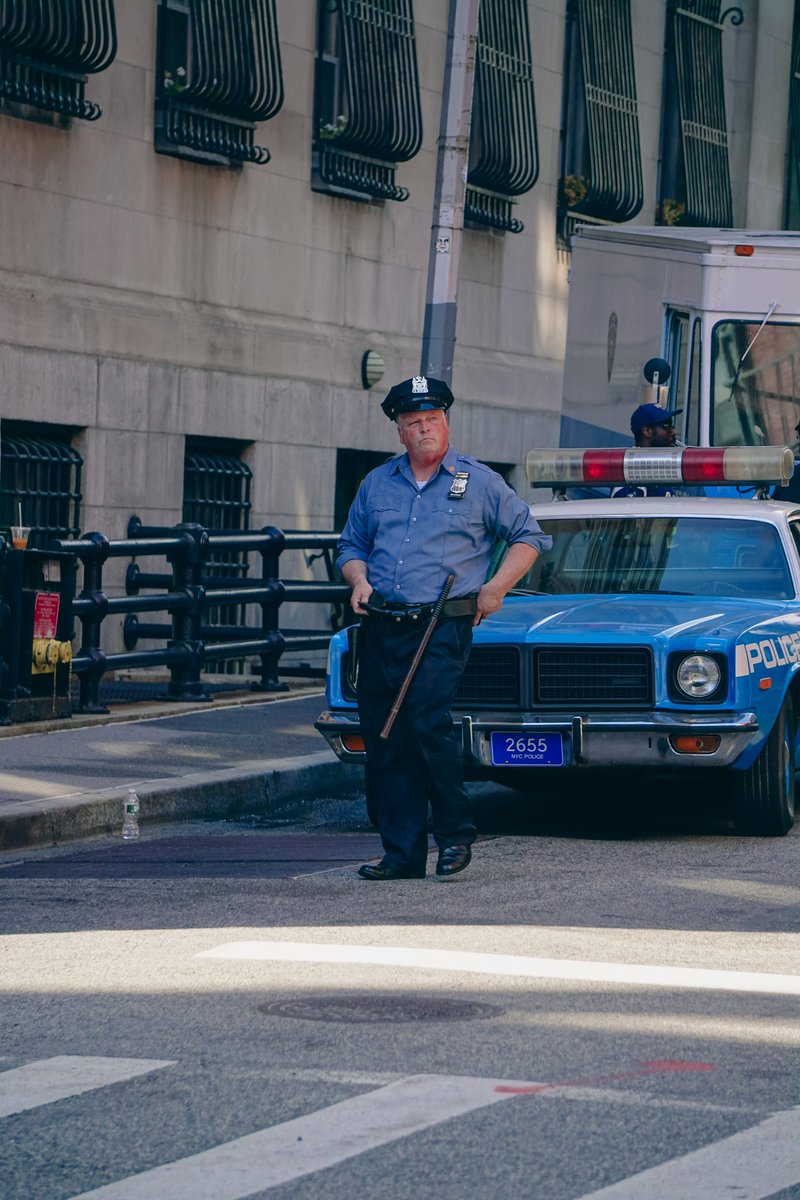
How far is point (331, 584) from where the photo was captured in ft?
57.0

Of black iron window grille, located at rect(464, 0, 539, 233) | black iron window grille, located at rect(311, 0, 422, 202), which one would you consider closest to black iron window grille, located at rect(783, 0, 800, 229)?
black iron window grille, located at rect(464, 0, 539, 233)

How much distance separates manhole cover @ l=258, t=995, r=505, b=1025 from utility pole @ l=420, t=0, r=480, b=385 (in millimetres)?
9510

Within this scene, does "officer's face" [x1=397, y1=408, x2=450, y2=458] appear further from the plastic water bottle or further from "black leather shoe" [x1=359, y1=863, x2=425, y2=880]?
the plastic water bottle

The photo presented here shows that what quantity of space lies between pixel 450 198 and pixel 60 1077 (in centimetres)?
1117

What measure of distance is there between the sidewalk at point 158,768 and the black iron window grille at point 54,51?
470cm

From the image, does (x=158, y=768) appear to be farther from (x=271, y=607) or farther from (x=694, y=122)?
(x=694, y=122)

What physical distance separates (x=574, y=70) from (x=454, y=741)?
17.5 m

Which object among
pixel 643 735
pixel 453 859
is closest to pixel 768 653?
pixel 643 735

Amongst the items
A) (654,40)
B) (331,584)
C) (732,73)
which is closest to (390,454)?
(331,584)

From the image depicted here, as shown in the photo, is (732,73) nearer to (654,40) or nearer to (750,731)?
(654,40)

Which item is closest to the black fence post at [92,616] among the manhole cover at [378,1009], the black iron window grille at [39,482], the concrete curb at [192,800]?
the concrete curb at [192,800]

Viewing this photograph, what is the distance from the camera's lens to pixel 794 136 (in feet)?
101

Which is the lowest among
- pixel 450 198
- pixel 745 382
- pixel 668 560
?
pixel 668 560

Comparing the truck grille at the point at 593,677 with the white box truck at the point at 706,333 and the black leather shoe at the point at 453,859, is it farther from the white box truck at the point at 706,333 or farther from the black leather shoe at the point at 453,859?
the white box truck at the point at 706,333
